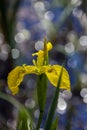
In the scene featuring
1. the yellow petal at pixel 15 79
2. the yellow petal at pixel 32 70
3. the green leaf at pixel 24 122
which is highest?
the yellow petal at pixel 32 70

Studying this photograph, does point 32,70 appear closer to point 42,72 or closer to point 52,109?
point 42,72

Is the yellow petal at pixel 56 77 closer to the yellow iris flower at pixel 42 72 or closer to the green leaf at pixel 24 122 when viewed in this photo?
the yellow iris flower at pixel 42 72

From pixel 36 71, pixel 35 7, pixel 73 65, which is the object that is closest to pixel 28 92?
pixel 73 65

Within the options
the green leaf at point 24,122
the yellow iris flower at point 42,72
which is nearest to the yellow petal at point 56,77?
the yellow iris flower at point 42,72

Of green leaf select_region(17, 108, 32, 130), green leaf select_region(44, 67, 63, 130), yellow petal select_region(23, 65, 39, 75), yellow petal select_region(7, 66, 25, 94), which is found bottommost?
green leaf select_region(17, 108, 32, 130)

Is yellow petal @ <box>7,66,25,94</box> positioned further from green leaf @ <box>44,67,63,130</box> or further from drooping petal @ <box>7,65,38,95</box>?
green leaf @ <box>44,67,63,130</box>

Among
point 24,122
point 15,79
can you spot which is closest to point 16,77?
point 15,79

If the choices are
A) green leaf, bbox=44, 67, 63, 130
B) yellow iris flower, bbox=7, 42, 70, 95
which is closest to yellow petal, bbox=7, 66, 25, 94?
yellow iris flower, bbox=7, 42, 70, 95

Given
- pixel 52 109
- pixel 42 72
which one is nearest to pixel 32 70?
pixel 42 72

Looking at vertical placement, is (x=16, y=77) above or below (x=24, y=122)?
above

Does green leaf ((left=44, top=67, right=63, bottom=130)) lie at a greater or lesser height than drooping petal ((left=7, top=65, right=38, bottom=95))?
lesser

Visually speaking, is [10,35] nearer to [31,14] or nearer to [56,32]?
[56,32]
